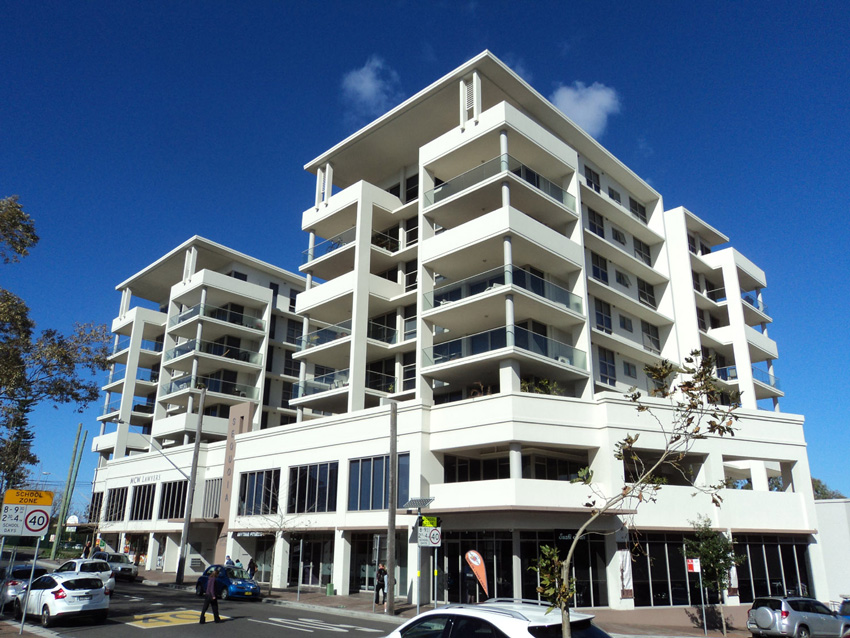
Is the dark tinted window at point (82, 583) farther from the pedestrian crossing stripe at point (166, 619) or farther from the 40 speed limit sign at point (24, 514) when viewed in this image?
the 40 speed limit sign at point (24, 514)

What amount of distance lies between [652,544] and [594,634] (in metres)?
21.8

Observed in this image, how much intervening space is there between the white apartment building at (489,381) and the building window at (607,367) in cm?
19

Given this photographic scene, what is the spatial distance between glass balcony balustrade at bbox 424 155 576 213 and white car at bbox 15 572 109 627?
2330 cm

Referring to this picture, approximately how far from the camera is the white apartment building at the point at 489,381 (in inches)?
1085

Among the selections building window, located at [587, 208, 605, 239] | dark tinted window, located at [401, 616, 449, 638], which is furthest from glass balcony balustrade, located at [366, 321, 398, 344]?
dark tinted window, located at [401, 616, 449, 638]

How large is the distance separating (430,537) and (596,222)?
23.8 metres

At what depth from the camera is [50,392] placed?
22125mm

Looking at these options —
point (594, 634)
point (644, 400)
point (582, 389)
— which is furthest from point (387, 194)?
point (594, 634)

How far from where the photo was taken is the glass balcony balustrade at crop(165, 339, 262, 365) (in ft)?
169

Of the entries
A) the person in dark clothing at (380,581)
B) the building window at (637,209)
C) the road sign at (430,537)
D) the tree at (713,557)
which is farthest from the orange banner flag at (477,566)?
the building window at (637,209)

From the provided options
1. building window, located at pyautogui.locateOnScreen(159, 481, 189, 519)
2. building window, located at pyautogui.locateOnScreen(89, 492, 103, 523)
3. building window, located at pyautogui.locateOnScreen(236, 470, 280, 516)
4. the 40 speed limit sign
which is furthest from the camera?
building window, located at pyautogui.locateOnScreen(89, 492, 103, 523)

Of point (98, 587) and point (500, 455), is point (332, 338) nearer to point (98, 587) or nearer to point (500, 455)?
point (500, 455)

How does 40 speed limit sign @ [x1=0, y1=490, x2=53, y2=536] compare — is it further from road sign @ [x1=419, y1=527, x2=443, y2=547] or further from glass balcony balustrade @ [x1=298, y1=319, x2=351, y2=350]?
glass balcony balustrade @ [x1=298, y1=319, x2=351, y2=350]

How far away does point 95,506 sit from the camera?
5475 cm
